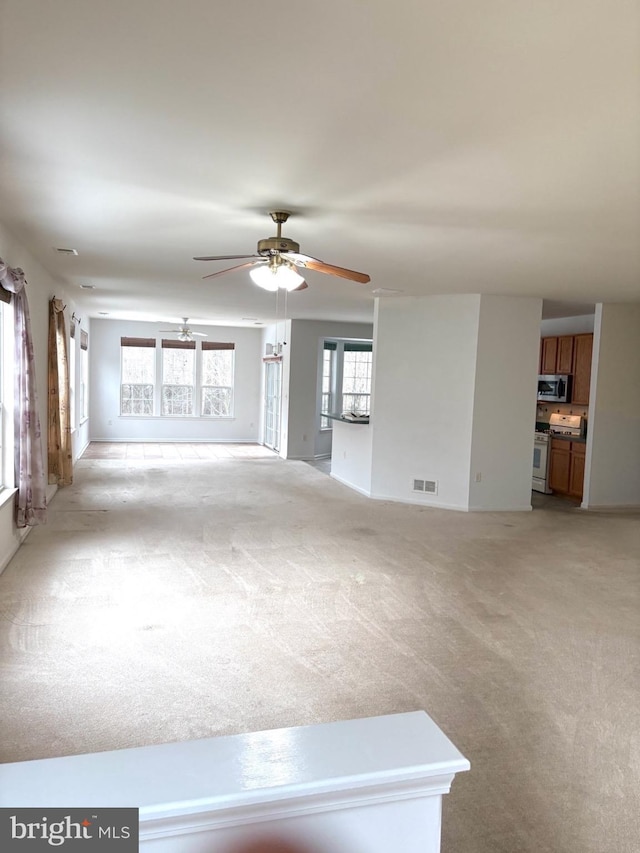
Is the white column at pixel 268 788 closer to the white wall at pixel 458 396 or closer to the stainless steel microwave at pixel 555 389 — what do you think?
the white wall at pixel 458 396

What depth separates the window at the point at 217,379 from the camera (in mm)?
13055

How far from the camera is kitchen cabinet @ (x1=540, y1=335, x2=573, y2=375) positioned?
826 centimetres

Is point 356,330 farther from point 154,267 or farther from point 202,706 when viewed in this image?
point 202,706

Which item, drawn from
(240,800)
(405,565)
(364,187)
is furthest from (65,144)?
(405,565)

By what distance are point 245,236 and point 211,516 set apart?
3103 mm

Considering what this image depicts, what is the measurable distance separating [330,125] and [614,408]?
6.10 m

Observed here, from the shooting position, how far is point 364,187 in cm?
321

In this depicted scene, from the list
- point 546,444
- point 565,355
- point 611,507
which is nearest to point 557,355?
point 565,355

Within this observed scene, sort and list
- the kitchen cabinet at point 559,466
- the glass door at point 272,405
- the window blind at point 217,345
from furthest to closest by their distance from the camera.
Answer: the window blind at point 217,345
the glass door at point 272,405
the kitchen cabinet at point 559,466

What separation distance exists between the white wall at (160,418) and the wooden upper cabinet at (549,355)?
6.31 metres

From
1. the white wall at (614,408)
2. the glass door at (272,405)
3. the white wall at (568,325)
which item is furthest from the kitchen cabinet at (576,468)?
the glass door at (272,405)

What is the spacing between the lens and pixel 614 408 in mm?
7352

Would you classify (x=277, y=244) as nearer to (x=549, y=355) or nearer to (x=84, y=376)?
(x=549, y=355)

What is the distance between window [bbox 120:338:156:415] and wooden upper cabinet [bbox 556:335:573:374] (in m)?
7.98
